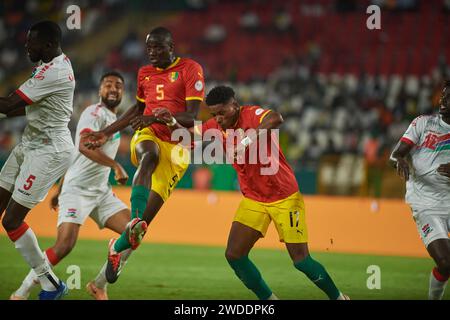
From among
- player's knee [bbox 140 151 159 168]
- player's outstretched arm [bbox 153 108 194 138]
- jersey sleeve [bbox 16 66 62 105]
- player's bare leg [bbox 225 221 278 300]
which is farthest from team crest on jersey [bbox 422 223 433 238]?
jersey sleeve [bbox 16 66 62 105]

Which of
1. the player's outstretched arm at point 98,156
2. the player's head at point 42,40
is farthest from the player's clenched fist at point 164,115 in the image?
the player's head at point 42,40

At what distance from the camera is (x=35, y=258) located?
25.2 ft

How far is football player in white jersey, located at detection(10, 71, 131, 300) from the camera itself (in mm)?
8273

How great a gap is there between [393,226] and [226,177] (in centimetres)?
606

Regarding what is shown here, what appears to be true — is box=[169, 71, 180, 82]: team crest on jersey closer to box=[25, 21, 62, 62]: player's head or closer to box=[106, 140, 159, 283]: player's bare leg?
box=[106, 140, 159, 283]: player's bare leg

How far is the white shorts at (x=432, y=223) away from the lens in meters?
7.68

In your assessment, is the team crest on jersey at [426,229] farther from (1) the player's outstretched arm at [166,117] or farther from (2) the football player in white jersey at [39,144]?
(2) the football player in white jersey at [39,144]

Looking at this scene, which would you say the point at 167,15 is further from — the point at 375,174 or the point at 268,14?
the point at 375,174

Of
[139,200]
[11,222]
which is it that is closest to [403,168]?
[139,200]

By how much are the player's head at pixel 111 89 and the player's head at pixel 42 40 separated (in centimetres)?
131

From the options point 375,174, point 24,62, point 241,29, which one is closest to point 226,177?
point 375,174

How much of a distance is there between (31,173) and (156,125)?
1.42 meters

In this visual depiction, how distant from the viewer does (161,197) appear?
792cm

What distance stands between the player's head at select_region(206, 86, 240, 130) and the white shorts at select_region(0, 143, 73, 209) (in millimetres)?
1786
